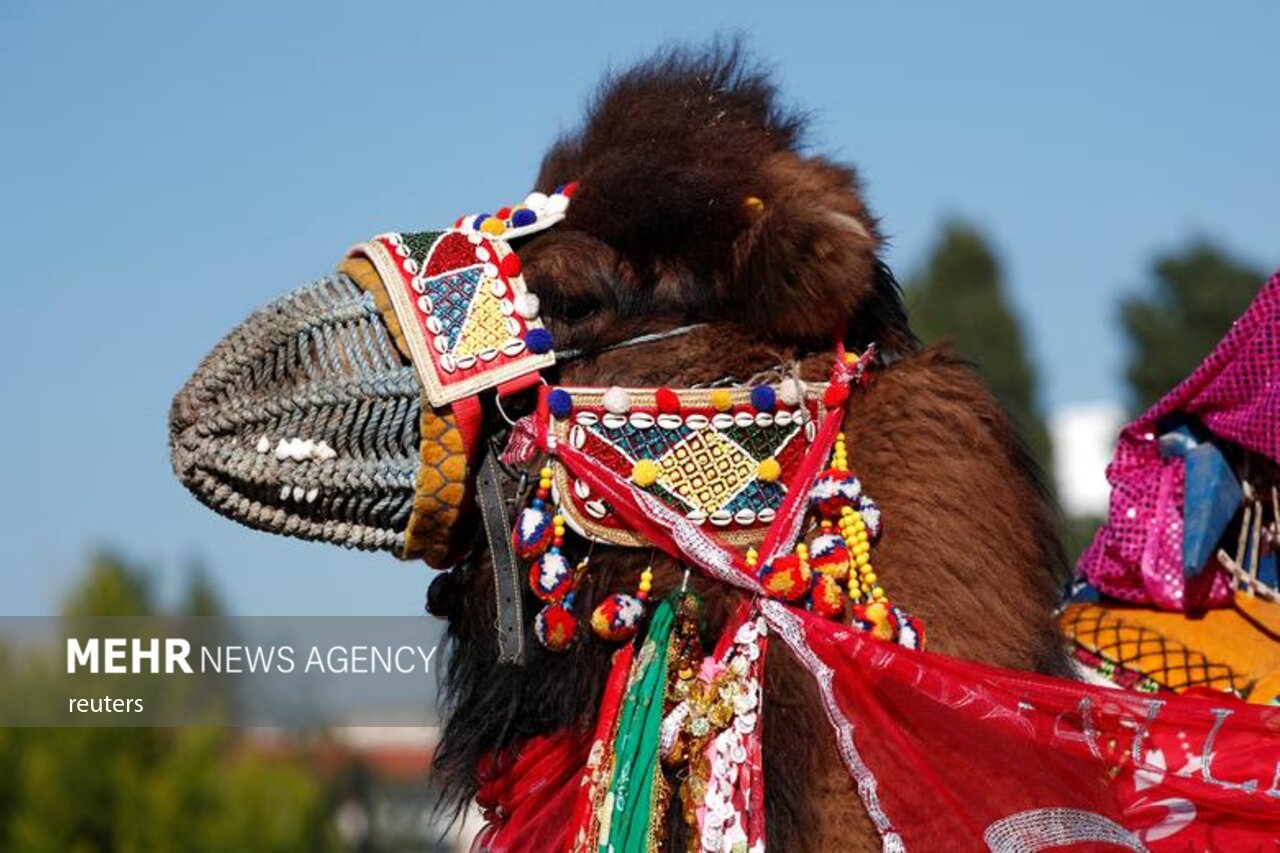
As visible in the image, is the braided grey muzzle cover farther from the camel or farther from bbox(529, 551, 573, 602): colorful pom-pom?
bbox(529, 551, 573, 602): colorful pom-pom

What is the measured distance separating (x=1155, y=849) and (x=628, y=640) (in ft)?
3.10

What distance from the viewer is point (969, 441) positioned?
3166 millimetres

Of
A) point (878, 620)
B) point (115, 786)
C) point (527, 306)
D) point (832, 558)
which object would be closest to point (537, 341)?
point (527, 306)

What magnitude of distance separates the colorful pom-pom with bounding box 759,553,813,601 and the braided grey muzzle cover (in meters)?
0.65

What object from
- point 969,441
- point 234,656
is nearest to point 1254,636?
point 969,441

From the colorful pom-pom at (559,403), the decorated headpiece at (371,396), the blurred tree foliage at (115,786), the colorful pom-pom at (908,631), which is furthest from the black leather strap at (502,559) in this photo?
the blurred tree foliage at (115,786)

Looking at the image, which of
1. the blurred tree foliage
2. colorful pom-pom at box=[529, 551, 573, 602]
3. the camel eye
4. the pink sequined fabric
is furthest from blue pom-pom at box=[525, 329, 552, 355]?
the blurred tree foliage

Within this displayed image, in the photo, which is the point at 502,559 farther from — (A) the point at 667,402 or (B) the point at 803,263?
(B) the point at 803,263

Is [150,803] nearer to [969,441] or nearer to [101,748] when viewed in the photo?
[101,748]

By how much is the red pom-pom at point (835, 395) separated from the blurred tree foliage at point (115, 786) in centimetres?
918

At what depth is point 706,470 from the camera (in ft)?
9.93

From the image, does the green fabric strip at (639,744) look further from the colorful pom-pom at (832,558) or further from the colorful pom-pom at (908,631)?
the colorful pom-pom at (908,631)

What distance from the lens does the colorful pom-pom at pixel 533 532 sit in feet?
9.89

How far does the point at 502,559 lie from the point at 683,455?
38cm
